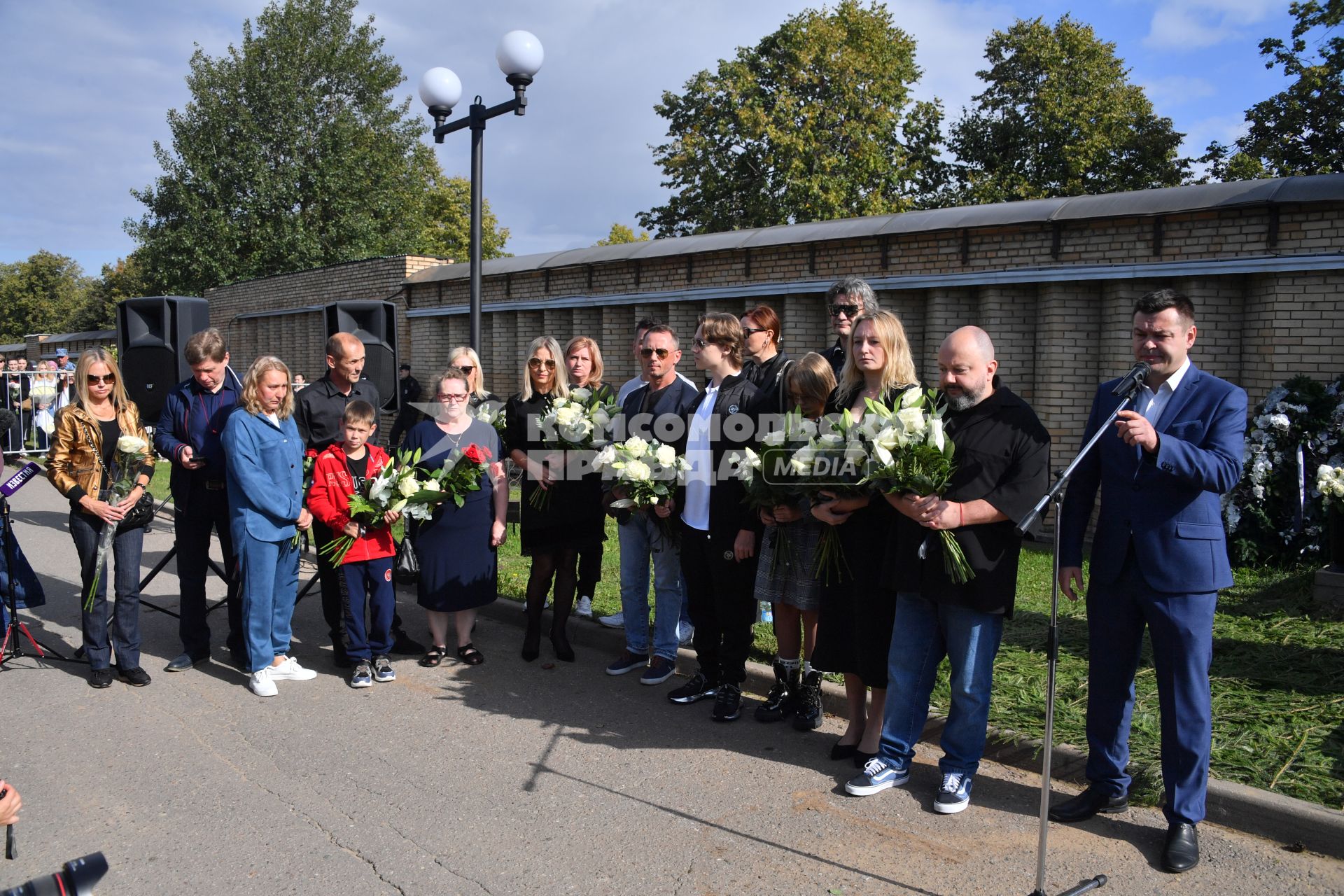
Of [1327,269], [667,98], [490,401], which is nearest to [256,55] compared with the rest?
[667,98]

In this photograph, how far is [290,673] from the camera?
242 inches

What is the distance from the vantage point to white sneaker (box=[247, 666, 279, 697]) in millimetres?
5867

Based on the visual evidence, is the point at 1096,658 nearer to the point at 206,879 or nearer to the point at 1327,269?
the point at 206,879

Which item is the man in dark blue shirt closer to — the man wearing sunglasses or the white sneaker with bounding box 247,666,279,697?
the white sneaker with bounding box 247,666,279,697

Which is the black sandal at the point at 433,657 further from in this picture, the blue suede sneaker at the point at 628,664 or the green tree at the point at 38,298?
the green tree at the point at 38,298

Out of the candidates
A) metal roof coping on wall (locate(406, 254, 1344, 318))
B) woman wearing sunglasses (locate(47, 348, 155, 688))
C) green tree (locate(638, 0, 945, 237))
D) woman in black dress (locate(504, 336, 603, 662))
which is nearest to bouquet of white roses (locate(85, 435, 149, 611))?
woman wearing sunglasses (locate(47, 348, 155, 688))

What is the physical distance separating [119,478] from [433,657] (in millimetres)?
2335

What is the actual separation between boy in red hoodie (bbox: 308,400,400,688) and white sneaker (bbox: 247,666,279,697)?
1.54 feet

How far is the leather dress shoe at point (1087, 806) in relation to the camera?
406 cm

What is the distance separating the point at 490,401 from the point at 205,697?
273 cm

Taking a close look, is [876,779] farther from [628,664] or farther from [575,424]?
[575,424]

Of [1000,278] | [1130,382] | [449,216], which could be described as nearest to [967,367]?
[1130,382]

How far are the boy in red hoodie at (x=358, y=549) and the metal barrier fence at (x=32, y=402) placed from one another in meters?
15.9

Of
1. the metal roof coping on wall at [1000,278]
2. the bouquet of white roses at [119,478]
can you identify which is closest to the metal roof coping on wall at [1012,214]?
the metal roof coping on wall at [1000,278]
